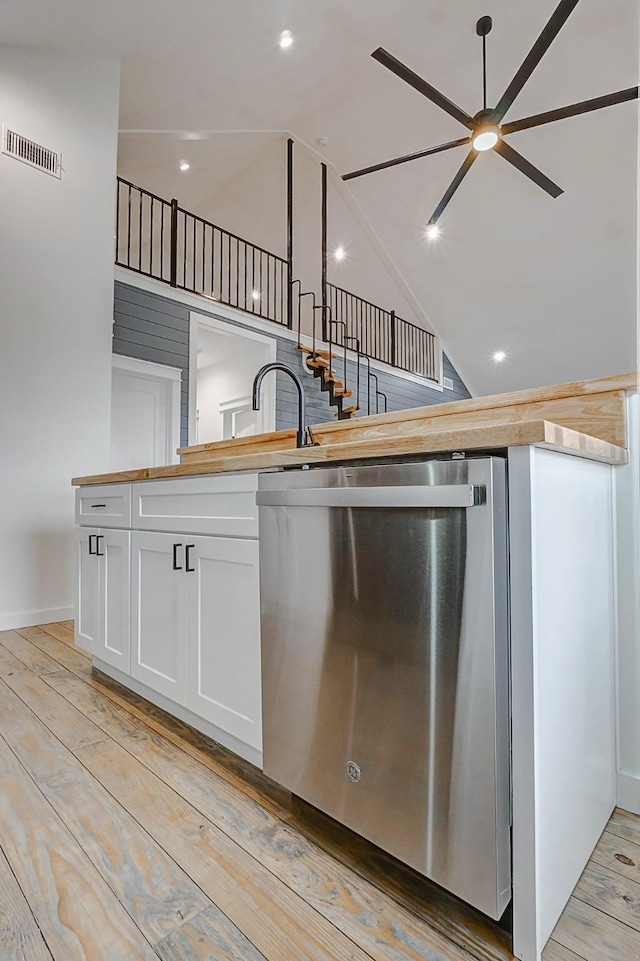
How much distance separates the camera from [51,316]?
3.45m

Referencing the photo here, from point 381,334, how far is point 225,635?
737cm

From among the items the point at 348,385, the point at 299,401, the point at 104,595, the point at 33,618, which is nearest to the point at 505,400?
the point at 299,401

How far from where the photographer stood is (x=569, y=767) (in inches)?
40.6

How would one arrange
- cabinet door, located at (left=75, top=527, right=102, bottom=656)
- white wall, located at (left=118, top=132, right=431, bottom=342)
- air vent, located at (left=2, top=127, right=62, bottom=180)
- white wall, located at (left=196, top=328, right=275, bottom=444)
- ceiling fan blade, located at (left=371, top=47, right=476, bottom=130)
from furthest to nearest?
white wall, located at (left=196, top=328, right=275, bottom=444) < white wall, located at (left=118, top=132, right=431, bottom=342) < ceiling fan blade, located at (left=371, top=47, right=476, bottom=130) < air vent, located at (left=2, top=127, right=62, bottom=180) < cabinet door, located at (left=75, top=527, right=102, bottom=656)

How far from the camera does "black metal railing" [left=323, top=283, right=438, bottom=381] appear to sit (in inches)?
301

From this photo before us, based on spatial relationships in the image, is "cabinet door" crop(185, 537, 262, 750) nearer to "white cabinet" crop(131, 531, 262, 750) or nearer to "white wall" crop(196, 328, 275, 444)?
"white cabinet" crop(131, 531, 262, 750)

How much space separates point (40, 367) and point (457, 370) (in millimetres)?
7067

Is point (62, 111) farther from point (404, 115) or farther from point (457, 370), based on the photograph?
Result: point (457, 370)

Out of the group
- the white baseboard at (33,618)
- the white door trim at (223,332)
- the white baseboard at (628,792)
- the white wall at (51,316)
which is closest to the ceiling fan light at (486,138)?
the white wall at (51,316)

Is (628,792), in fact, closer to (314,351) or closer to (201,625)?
(201,625)

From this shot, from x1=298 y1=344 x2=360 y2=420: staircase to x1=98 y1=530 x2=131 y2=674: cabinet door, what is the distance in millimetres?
4447

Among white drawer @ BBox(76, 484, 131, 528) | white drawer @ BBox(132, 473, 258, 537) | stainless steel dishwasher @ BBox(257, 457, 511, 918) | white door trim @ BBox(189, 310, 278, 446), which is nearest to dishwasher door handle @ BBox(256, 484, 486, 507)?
stainless steel dishwasher @ BBox(257, 457, 511, 918)

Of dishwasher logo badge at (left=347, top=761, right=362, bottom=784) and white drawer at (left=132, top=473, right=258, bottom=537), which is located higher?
white drawer at (left=132, top=473, right=258, bottom=537)

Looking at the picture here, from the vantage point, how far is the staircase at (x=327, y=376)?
6.27 metres
